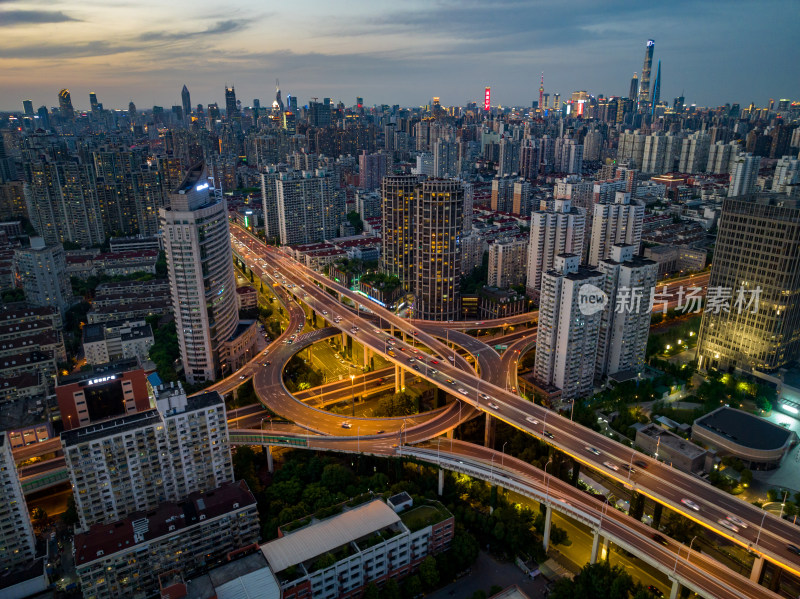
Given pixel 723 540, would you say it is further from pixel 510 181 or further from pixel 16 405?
pixel 510 181

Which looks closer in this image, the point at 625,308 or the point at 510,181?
the point at 625,308

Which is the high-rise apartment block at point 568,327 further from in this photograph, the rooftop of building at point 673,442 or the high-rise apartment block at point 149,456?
the high-rise apartment block at point 149,456

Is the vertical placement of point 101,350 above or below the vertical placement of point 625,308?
below

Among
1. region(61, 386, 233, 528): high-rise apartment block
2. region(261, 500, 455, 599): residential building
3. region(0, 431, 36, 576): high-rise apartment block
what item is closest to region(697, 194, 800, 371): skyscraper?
region(261, 500, 455, 599): residential building

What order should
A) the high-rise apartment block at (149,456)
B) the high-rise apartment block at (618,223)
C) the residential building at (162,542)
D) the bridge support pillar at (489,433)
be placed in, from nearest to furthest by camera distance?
1. the residential building at (162,542)
2. the high-rise apartment block at (149,456)
3. the bridge support pillar at (489,433)
4. the high-rise apartment block at (618,223)

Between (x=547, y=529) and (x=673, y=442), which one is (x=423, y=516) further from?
(x=673, y=442)

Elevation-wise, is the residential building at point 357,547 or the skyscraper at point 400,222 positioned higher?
the skyscraper at point 400,222

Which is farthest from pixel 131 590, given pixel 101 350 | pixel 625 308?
pixel 625 308

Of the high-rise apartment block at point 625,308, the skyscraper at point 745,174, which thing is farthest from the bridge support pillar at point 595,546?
the skyscraper at point 745,174
